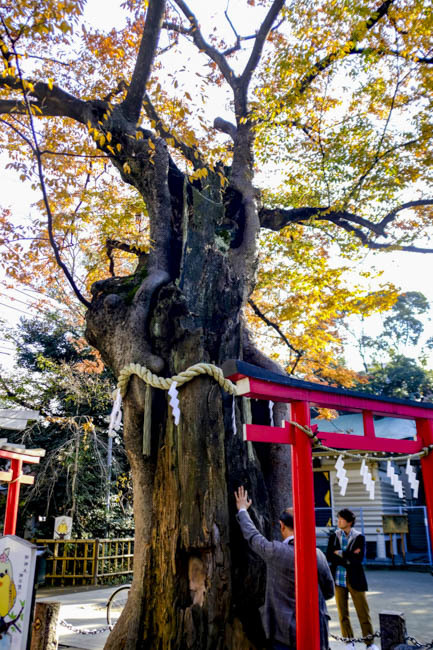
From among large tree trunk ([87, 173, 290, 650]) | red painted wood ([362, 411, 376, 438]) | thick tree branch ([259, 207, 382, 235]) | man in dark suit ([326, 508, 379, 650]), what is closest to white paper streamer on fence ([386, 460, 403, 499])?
red painted wood ([362, 411, 376, 438])

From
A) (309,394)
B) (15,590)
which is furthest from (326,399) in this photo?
(15,590)

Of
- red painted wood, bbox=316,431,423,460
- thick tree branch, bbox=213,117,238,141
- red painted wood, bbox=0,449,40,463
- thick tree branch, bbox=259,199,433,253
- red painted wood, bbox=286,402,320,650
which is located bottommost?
red painted wood, bbox=286,402,320,650

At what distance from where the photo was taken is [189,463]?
16.2 feet

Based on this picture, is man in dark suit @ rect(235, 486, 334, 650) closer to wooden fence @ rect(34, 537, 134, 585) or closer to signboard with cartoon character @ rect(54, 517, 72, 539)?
wooden fence @ rect(34, 537, 134, 585)

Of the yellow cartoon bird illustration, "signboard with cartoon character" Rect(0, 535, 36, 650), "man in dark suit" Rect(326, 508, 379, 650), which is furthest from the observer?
"man in dark suit" Rect(326, 508, 379, 650)

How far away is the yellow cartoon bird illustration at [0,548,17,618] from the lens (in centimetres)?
456

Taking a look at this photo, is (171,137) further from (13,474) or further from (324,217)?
(13,474)

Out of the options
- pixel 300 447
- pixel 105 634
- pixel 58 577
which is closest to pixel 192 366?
pixel 300 447

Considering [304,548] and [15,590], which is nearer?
[304,548]

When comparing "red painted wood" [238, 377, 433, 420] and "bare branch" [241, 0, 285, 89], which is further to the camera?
"bare branch" [241, 0, 285, 89]

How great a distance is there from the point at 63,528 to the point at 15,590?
9.13m

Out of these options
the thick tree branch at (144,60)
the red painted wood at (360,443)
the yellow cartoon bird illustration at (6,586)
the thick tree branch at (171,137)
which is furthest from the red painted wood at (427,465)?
the thick tree branch at (144,60)

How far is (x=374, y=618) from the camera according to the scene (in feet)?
26.4

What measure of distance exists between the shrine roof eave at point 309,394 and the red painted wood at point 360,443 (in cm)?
26
